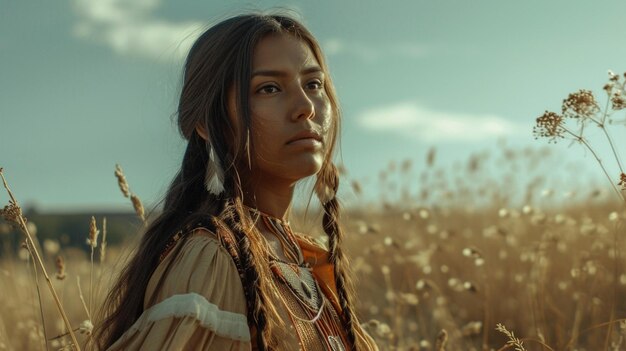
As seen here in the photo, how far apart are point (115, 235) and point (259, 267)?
15.2m

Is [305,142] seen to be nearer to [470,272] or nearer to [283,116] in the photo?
[283,116]

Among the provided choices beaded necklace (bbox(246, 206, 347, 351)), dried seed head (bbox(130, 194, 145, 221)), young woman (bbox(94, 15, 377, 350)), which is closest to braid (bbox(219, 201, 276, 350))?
young woman (bbox(94, 15, 377, 350))

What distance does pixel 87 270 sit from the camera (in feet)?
25.7

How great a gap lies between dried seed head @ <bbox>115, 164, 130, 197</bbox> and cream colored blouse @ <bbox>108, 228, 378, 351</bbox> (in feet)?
2.37

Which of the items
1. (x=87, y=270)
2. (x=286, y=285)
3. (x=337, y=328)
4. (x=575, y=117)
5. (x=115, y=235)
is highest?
(x=575, y=117)

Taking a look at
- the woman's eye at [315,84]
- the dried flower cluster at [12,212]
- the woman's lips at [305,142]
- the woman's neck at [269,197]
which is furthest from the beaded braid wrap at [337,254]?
the dried flower cluster at [12,212]

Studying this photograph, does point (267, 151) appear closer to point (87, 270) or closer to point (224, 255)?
point (224, 255)

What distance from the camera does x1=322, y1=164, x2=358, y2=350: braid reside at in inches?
100

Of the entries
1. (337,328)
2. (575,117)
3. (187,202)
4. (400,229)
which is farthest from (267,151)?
(400,229)

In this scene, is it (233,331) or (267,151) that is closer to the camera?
(233,331)

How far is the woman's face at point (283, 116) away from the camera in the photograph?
2311mm

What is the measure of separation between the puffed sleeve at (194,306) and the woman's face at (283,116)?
0.40 m

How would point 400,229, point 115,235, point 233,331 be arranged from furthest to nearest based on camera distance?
point 115,235 → point 400,229 → point 233,331

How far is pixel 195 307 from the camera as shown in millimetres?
1823
